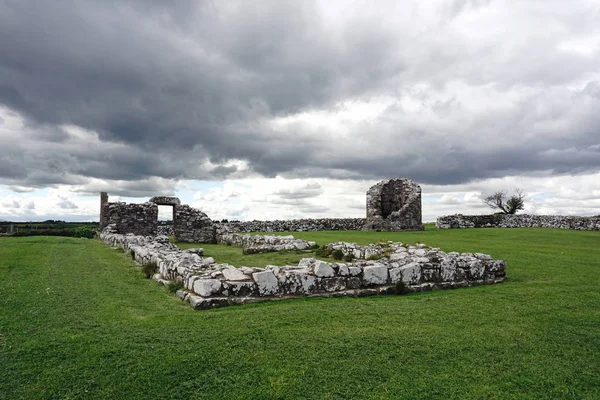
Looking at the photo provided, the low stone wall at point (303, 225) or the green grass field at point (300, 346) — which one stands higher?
the low stone wall at point (303, 225)

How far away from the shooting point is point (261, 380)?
168 inches

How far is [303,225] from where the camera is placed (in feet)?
113

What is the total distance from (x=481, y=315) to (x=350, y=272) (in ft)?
8.57

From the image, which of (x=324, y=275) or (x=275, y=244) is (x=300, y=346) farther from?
(x=275, y=244)

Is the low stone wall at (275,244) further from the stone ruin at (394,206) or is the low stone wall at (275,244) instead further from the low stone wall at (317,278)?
the stone ruin at (394,206)

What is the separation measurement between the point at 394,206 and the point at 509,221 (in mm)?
10864

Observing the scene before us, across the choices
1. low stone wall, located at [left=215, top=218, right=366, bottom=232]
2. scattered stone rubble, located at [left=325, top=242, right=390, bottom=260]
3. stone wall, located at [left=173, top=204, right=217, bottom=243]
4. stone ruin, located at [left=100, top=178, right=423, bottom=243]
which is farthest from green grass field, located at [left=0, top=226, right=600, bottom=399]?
low stone wall, located at [left=215, top=218, right=366, bottom=232]

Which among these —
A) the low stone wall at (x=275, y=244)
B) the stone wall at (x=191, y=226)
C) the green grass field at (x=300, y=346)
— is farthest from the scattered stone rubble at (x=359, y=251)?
the stone wall at (x=191, y=226)

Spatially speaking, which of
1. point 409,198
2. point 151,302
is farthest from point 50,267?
point 409,198

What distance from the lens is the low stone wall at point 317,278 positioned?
723cm

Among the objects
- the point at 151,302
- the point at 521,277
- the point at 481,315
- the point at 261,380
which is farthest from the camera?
the point at 521,277

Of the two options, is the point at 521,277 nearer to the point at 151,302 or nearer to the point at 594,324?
the point at 594,324

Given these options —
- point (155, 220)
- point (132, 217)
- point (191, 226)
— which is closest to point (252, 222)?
point (191, 226)

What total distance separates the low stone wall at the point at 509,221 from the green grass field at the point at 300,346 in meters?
27.1
